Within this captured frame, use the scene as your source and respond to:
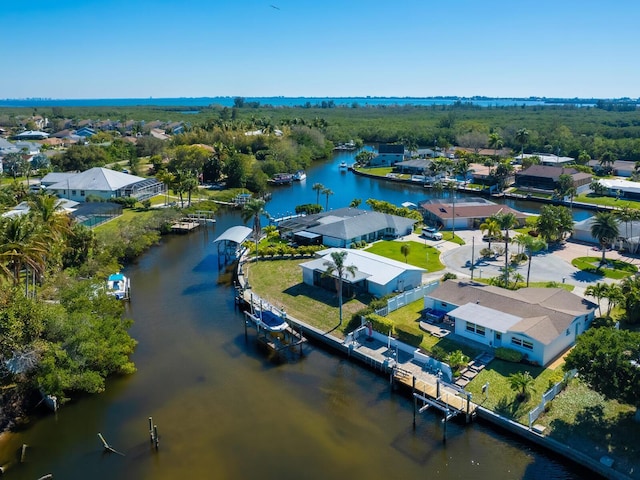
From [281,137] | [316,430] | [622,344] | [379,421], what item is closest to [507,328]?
[622,344]

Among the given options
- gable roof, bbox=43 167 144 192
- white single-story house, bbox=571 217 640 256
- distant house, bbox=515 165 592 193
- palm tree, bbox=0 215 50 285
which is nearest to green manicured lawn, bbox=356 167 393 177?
distant house, bbox=515 165 592 193

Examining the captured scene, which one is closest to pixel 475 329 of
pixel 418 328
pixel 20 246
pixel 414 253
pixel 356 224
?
pixel 418 328

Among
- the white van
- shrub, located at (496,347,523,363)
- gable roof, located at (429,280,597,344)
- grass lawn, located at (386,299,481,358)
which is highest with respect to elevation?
gable roof, located at (429,280,597,344)

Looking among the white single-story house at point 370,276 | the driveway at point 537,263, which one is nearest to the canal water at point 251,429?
the white single-story house at point 370,276

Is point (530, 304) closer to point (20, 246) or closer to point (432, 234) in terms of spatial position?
point (432, 234)

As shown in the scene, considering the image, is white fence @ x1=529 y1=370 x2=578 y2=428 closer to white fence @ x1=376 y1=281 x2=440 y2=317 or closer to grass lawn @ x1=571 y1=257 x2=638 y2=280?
white fence @ x1=376 y1=281 x2=440 y2=317
